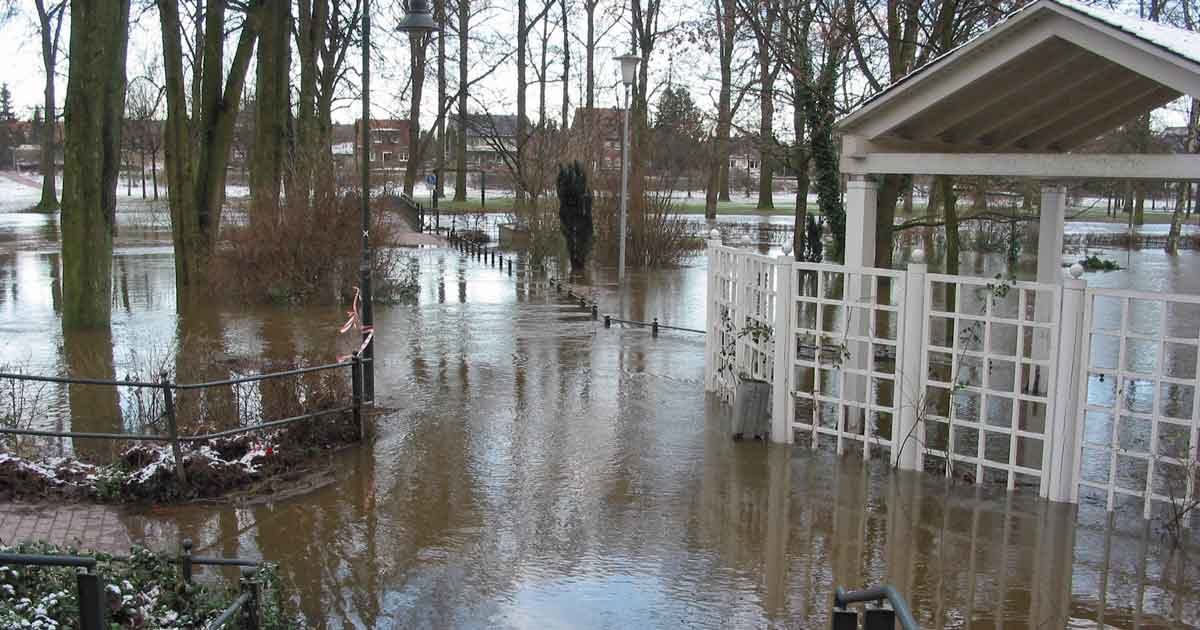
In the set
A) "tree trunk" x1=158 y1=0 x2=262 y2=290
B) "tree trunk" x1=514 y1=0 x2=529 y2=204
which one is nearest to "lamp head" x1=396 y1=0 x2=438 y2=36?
"tree trunk" x1=158 y1=0 x2=262 y2=290

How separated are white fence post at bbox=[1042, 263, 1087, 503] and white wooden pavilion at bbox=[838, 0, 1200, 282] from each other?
1.20 m

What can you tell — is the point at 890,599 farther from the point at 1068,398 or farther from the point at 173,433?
the point at 173,433

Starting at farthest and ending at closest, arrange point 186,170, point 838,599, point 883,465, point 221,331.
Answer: point 186,170, point 221,331, point 883,465, point 838,599

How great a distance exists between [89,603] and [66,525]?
14.2ft

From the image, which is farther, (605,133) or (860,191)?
(605,133)

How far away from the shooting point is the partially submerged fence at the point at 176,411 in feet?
27.5

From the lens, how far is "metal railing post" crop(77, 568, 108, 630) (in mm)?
4215

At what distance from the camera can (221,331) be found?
58.1 ft

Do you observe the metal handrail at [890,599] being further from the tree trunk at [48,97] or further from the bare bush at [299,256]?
the tree trunk at [48,97]

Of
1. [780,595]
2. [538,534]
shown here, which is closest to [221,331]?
[538,534]

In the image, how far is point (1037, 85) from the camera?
1054 cm

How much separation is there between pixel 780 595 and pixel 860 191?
5.11 m

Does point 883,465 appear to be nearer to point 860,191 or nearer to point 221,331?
point 860,191

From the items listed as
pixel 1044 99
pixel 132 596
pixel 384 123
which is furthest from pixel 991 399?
pixel 384 123
